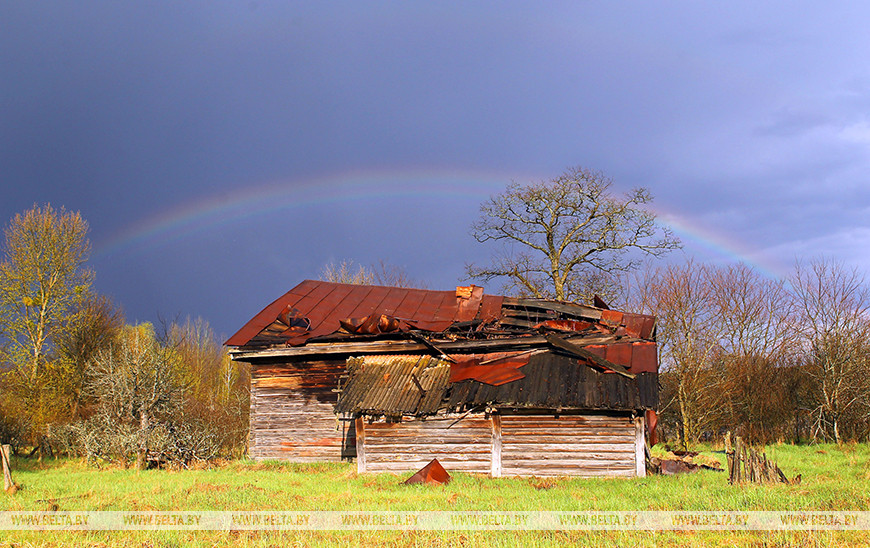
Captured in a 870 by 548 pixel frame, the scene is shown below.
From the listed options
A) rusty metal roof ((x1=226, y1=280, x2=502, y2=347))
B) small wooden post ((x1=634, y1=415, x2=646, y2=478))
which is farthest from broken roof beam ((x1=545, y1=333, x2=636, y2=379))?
rusty metal roof ((x1=226, y1=280, x2=502, y2=347))

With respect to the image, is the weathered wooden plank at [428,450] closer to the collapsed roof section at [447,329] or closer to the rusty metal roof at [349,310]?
the collapsed roof section at [447,329]

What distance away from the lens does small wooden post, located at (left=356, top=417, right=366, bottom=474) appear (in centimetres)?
1611

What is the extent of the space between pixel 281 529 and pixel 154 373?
14131mm

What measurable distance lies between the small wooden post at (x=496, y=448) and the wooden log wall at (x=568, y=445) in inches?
4.2

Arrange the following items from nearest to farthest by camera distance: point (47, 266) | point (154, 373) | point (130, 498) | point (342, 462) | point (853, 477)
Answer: point (130, 498) < point (853, 477) < point (342, 462) < point (154, 373) < point (47, 266)

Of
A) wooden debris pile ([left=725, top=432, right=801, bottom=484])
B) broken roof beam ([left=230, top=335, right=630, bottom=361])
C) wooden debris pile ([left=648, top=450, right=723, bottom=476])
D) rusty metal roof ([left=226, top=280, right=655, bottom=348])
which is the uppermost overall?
rusty metal roof ([left=226, top=280, right=655, bottom=348])

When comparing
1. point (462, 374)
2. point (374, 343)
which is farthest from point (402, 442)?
point (374, 343)

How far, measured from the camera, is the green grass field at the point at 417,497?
24.6 feet

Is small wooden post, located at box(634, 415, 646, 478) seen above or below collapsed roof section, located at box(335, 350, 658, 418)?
below

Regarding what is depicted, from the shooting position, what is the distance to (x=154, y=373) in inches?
800

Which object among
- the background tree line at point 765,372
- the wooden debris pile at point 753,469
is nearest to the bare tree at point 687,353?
the background tree line at point 765,372

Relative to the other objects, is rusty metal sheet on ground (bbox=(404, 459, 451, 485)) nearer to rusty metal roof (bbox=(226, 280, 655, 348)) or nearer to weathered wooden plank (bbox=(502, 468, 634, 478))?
weathered wooden plank (bbox=(502, 468, 634, 478))

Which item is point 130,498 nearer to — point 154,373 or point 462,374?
point 462,374

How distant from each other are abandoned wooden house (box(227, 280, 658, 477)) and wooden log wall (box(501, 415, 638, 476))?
25 mm
